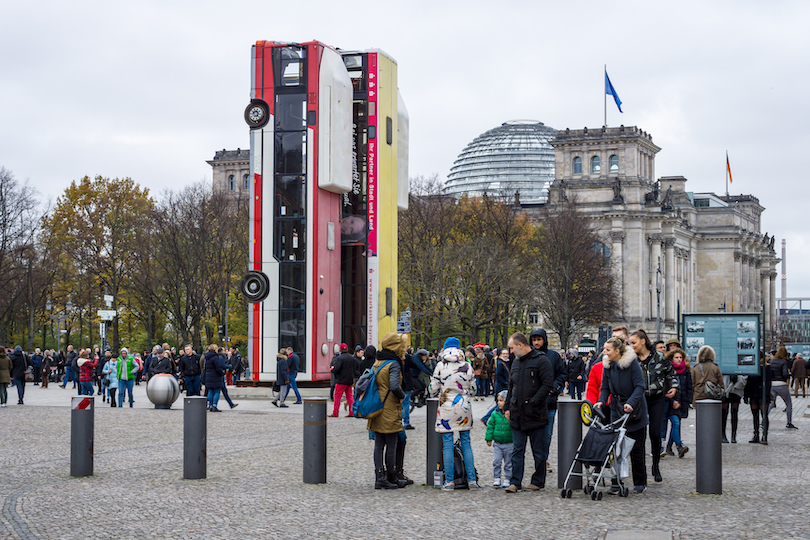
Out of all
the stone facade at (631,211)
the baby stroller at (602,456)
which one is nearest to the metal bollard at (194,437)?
the baby stroller at (602,456)

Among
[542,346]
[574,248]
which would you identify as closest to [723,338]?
[542,346]

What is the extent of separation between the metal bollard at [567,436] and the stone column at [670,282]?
106889 millimetres

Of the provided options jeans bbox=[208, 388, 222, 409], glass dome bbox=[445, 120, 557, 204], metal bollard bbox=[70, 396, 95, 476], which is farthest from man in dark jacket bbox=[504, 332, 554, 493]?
glass dome bbox=[445, 120, 557, 204]

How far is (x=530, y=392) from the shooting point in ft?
42.2

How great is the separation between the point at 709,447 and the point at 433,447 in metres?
3.29

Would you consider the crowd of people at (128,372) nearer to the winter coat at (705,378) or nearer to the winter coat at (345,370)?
the winter coat at (345,370)

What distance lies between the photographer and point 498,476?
13.4m

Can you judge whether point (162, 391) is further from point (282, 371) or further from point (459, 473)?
point (459, 473)

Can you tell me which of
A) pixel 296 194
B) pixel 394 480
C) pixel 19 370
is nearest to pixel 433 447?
pixel 394 480

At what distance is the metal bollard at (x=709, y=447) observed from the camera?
12758 millimetres

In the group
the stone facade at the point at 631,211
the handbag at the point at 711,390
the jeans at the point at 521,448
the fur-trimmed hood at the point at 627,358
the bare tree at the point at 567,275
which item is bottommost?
the jeans at the point at 521,448

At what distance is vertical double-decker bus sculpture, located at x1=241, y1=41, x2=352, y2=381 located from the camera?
34.2 meters

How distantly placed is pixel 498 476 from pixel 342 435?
26.4ft

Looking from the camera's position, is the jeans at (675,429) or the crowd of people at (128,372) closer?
the jeans at (675,429)
